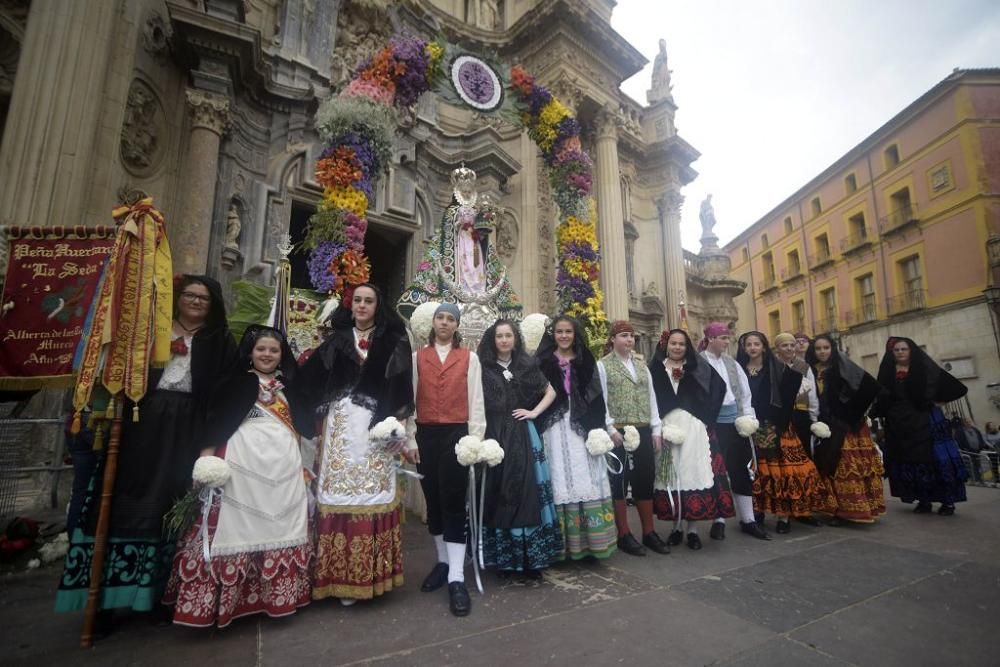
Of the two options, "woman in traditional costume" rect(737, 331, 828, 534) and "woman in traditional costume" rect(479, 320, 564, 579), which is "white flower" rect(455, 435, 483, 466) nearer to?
"woman in traditional costume" rect(479, 320, 564, 579)

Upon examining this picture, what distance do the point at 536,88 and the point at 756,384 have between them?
22.9ft

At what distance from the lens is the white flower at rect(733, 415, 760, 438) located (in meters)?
4.36

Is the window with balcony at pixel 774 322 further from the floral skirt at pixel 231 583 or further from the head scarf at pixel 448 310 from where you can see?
the floral skirt at pixel 231 583

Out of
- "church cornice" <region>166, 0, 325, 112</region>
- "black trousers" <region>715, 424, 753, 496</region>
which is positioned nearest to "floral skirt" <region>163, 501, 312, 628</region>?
"black trousers" <region>715, 424, 753, 496</region>

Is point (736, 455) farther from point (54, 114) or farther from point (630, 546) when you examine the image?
point (54, 114)

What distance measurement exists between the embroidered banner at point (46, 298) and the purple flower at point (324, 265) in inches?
80.7

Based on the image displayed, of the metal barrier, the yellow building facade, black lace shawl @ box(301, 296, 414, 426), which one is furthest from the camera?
the yellow building facade

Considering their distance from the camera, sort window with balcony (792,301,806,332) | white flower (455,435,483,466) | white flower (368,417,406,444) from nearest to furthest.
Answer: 1. white flower (368,417,406,444)
2. white flower (455,435,483,466)
3. window with balcony (792,301,806,332)

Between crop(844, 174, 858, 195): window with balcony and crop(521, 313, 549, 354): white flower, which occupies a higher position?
crop(844, 174, 858, 195): window with balcony

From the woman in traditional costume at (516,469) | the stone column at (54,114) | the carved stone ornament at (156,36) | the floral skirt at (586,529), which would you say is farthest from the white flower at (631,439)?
the carved stone ornament at (156,36)

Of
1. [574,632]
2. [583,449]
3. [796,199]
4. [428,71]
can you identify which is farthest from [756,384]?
[796,199]

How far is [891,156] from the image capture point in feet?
70.1

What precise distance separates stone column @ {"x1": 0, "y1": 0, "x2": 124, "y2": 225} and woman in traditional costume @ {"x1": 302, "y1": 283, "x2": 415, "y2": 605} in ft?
14.6

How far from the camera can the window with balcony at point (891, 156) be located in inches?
829
